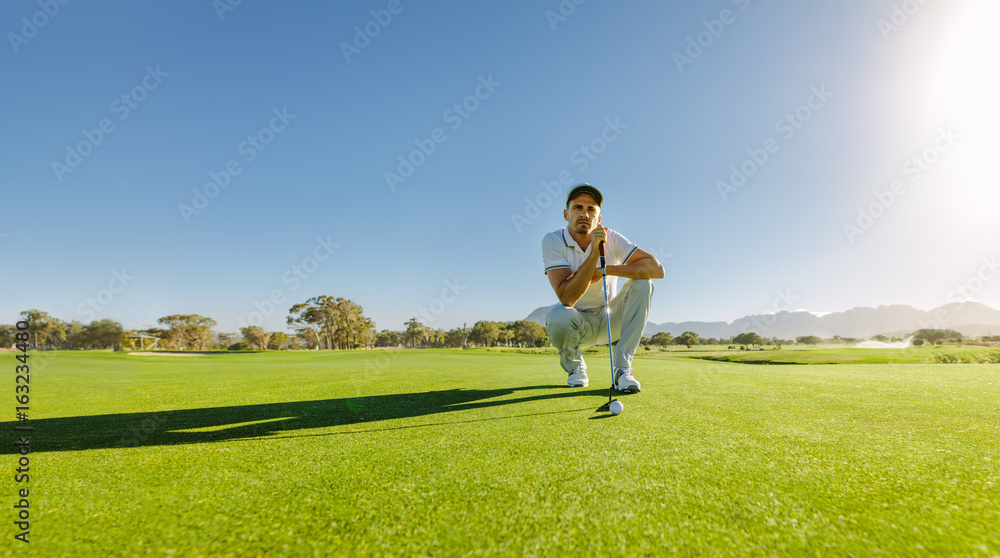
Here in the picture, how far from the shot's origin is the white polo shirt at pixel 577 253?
14.4 ft

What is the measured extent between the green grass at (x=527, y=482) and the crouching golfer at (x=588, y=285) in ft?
4.61

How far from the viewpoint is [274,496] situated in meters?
1.39

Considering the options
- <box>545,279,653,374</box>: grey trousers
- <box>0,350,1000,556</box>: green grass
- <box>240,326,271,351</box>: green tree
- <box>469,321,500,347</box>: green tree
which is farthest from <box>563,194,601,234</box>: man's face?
<box>240,326,271,351</box>: green tree

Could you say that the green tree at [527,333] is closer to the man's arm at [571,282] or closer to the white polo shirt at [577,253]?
the white polo shirt at [577,253]

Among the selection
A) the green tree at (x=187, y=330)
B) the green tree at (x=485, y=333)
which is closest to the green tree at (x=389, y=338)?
the green tree at (x=485, y=333)

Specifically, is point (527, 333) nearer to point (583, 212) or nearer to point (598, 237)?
point (583, 212)

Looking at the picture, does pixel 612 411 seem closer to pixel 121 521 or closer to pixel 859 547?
pixel 859 547

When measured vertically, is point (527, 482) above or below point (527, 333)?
above

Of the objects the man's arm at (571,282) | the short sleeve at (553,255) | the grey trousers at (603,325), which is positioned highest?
the short sleeve at (553,255)

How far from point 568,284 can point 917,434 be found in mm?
2750

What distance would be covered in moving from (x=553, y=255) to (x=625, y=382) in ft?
5.31

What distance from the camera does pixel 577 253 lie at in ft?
14.8

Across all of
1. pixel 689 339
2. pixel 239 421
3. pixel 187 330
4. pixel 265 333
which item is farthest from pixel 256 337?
pixel 239 421

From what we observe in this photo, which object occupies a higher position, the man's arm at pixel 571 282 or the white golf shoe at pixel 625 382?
the man's arm at pixel 571 282
